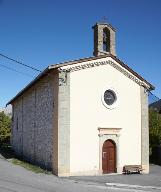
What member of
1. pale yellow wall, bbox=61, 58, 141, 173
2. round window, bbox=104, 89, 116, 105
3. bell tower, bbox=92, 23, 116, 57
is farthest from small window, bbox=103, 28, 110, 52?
round window, bbox=104, 89, 116, 105

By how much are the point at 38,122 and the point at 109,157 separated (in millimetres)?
5667

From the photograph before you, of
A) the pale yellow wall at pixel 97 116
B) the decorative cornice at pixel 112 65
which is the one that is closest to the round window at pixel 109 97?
the pale yellow wall at pixel 97 116

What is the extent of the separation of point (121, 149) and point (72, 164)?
369cm

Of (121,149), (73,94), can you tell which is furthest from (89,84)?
(121,149)

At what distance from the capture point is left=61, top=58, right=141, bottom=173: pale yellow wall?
2038 centimetres

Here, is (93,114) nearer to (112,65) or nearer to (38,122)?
(112,65)

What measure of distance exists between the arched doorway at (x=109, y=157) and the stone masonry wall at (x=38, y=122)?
10.6 feet

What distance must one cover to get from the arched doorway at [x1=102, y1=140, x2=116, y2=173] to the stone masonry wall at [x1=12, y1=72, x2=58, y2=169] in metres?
3.22

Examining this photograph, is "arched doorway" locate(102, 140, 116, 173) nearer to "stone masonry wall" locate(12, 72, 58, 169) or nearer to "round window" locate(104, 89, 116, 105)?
"round window" locate(104, 89, 116, 105)

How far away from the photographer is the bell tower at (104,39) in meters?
22.5

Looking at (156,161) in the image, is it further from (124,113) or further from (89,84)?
(89,84)

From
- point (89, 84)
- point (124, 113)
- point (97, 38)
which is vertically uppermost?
point (97, 38)

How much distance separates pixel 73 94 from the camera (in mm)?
20453

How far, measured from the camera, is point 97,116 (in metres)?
21.2
